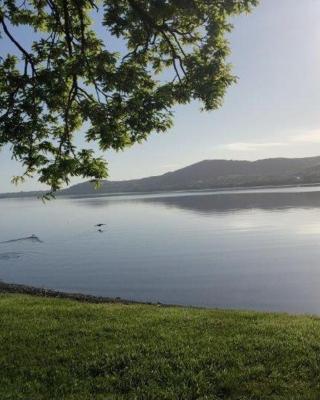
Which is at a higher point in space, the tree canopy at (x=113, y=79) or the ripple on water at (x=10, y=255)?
the tree canopy at (x=113, y=79)

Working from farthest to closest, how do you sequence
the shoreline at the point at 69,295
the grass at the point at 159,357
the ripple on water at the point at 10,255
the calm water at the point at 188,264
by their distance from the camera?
the ripple on water at the point at 10,255
the calm water at the point at 188,264
the shoreline at the point at 69,295
the grass at the point at 159,357

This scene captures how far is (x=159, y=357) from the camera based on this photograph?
1349 cm

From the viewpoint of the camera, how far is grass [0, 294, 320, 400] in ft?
37.7

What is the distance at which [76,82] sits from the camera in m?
16.9

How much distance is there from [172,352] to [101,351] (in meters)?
2.05

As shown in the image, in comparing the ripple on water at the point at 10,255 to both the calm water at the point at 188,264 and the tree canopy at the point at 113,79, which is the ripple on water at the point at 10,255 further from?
the tree canopy at the point at 113,79

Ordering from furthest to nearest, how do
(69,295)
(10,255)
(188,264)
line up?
→ (10,255), (188,264), (69,295)

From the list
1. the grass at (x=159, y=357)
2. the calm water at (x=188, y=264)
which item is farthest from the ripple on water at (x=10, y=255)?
the grass at (x=159, y=357)

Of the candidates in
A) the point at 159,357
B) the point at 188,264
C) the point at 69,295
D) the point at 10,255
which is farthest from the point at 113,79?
the point at 10,255

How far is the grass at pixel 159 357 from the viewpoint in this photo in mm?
11477

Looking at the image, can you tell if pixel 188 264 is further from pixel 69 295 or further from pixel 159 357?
pixel 159 357

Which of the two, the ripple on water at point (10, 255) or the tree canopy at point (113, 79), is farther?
the ripple on water at point (10, 255)

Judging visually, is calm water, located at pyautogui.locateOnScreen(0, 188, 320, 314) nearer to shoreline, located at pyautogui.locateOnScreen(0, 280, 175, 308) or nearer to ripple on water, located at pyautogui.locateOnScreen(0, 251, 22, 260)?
ripple on water, located at pyautogui.locateOnScreen(0, 251, 22, 260)

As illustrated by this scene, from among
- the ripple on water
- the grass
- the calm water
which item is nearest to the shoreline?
the calm water
